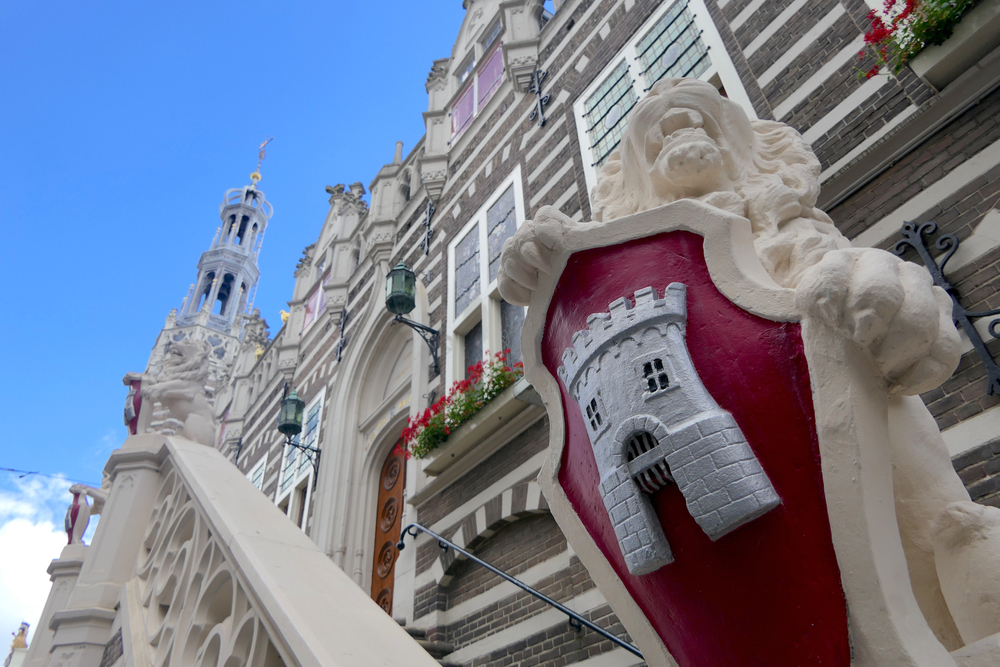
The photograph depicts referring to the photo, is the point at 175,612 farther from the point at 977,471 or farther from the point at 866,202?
the point at 866,202

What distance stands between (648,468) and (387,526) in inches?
376

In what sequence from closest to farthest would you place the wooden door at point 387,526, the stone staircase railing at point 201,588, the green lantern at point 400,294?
the stone staircase railing at point 201,588, the green lantern at point 400,294, the wooden door at point 387,526

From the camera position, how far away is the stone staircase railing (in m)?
2.35

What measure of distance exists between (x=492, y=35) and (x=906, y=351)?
1272 cm

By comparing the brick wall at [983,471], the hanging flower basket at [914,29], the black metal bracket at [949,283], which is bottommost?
the brick wall at [983,471]

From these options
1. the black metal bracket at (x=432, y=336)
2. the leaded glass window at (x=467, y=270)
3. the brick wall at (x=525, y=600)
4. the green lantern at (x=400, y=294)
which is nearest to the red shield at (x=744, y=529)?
the brick wall at (x=525, y=600)

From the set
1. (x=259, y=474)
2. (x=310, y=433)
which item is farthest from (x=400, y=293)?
(x=259, y=474)

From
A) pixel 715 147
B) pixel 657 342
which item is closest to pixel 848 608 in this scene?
pixel 657 342

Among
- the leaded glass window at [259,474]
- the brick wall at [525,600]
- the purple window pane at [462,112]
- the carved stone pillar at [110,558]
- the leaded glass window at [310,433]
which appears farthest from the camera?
the leaded glass window at [259,474]

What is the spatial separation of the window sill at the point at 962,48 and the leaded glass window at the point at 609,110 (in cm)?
329

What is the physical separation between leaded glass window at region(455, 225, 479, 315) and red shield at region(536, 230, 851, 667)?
266 inches

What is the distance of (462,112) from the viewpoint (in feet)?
39.2

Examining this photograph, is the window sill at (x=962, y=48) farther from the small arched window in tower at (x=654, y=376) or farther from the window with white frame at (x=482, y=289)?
the window with white frame at (x=482, y=289)

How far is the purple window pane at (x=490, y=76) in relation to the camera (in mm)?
11008
